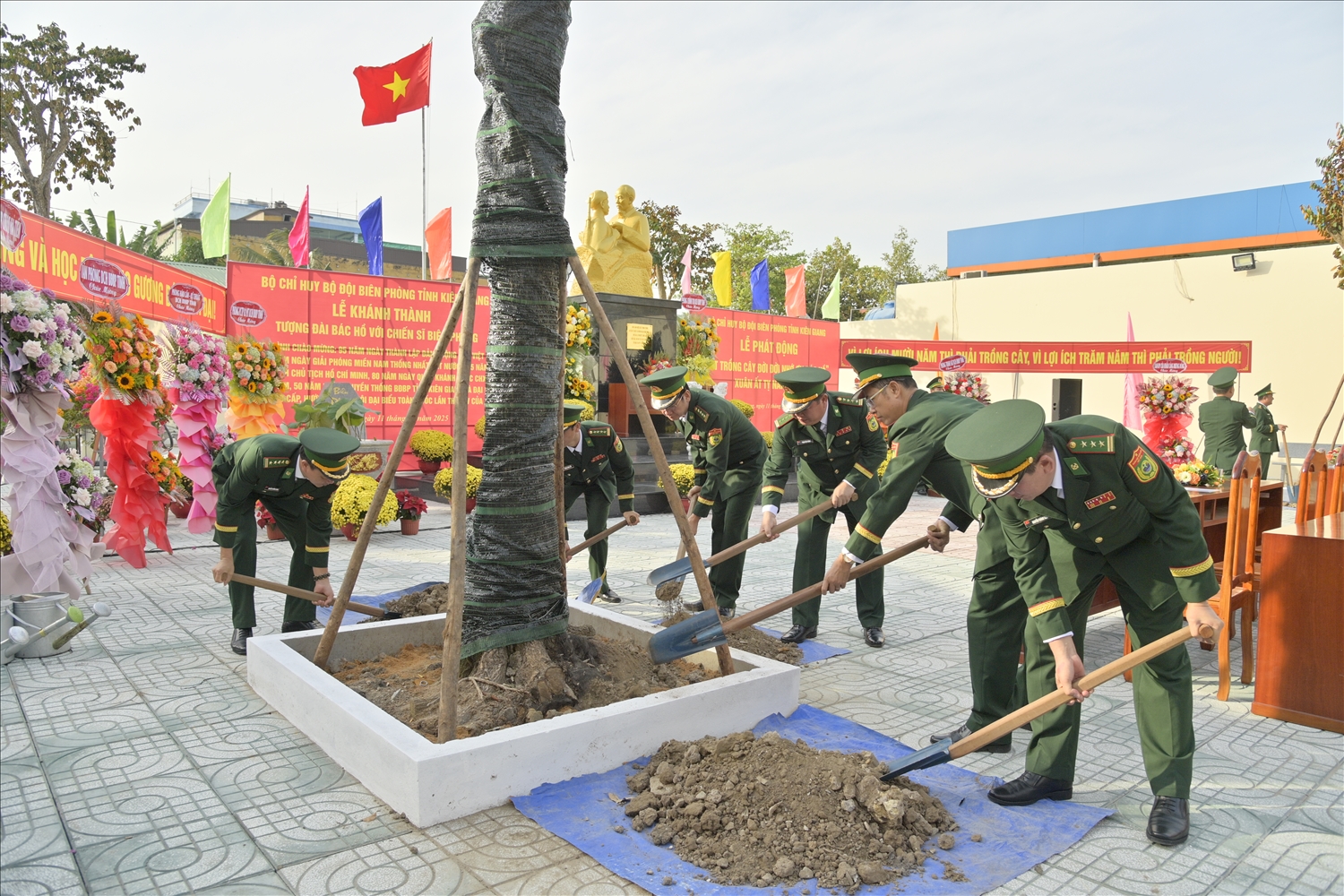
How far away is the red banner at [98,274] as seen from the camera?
8.08 m

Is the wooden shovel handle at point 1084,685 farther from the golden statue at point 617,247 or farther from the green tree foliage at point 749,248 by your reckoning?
the green tree foliage at point 749,248

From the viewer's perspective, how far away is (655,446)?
4305 mm

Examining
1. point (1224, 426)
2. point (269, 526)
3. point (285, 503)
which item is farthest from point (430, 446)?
point (1224, 426)

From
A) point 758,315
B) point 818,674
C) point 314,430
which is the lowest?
point 818,674

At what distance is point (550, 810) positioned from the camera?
10.8ft

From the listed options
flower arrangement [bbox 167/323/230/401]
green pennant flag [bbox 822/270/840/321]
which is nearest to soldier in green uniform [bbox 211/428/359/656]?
flower arrangement [bbox 167/323/230/401]

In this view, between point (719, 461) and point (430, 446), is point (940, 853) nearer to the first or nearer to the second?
point (719, 461)

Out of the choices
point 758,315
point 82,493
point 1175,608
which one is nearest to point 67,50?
point 758,315

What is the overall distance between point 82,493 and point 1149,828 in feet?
21.9

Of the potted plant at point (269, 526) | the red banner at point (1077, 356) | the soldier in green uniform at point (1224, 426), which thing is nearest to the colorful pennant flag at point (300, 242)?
the potted plant at point (269, 526)

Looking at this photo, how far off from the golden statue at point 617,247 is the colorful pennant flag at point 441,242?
4.70m

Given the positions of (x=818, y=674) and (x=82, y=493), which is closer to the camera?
(x=818, y=674)

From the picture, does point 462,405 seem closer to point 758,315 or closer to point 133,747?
point 133,747

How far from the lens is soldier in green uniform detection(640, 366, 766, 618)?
21.1ft
